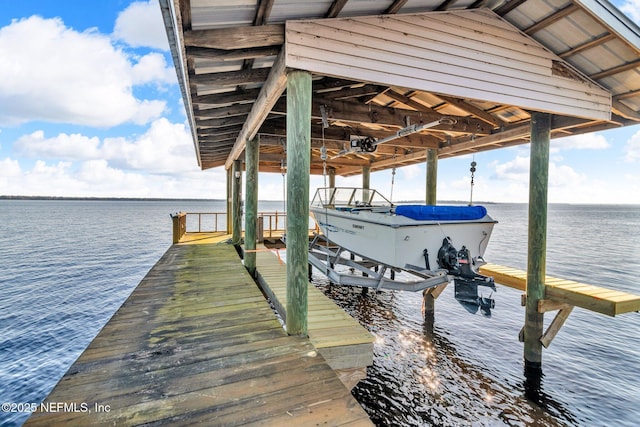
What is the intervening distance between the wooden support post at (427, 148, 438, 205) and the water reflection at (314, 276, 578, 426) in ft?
12.1

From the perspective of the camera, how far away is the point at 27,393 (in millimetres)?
6203

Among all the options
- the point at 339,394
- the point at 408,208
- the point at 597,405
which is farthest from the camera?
the point at 597,405

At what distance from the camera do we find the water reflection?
5.23 m

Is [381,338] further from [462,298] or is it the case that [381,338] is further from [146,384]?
[146,384]

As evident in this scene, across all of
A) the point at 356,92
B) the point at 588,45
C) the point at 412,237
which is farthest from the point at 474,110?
the point at 412,237

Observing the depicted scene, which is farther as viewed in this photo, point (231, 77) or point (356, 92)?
point (356, 92)

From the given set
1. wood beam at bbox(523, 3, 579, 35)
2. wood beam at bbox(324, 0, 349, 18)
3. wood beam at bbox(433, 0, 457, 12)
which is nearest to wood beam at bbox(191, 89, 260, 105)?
wood beam at bbox(324, 0, 349, 18)

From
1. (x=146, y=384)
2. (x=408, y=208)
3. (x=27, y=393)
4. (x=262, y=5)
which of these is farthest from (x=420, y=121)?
(x=27, y=393)

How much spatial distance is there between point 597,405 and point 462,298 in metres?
4.37

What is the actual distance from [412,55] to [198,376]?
462cm

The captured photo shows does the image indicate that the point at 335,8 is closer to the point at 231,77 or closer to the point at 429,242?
the point at 231,77

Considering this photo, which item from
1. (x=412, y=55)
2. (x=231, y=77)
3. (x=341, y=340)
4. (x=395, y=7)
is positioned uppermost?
(x=395, y=7)

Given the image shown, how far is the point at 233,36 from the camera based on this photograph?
10.9 feet

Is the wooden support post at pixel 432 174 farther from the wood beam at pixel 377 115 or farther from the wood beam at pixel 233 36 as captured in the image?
the wood beam at pixel 233 36
